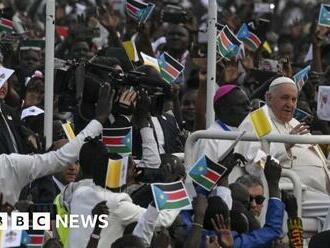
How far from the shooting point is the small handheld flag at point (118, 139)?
12.1 m

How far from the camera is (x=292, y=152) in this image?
12930 mm

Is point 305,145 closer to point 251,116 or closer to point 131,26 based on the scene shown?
point 251,116

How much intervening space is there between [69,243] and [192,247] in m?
1.07

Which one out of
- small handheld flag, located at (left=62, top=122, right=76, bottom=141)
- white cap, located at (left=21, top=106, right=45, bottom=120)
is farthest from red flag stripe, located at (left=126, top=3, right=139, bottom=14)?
small handheld flag, located at (left=62, top=122, right=76, bottom=141)

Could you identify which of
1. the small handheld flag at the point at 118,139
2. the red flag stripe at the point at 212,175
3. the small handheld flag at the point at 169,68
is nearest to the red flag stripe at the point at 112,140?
the small handheld flag at the point at 118,139

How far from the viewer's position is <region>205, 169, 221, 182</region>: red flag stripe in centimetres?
1143

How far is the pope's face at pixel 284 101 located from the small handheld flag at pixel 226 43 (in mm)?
1771

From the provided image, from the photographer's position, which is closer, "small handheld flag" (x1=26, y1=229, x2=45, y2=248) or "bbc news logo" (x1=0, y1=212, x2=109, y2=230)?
"bbc news logo" (x1=0, y1=212, x2=109, y2=230)

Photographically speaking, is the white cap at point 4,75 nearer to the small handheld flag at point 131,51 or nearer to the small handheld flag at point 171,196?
the small handheld flag at point 171,196


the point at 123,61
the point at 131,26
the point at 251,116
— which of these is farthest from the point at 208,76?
the point at 131,26

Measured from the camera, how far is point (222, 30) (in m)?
15.1

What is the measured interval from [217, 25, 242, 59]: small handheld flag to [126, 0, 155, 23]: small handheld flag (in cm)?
113

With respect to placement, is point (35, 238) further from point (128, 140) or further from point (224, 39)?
point (224, 39)

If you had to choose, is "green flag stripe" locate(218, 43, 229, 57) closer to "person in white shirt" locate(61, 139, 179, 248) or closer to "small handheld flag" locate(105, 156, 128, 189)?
"person in white shirt" locate(61, 139, 179, 248)
